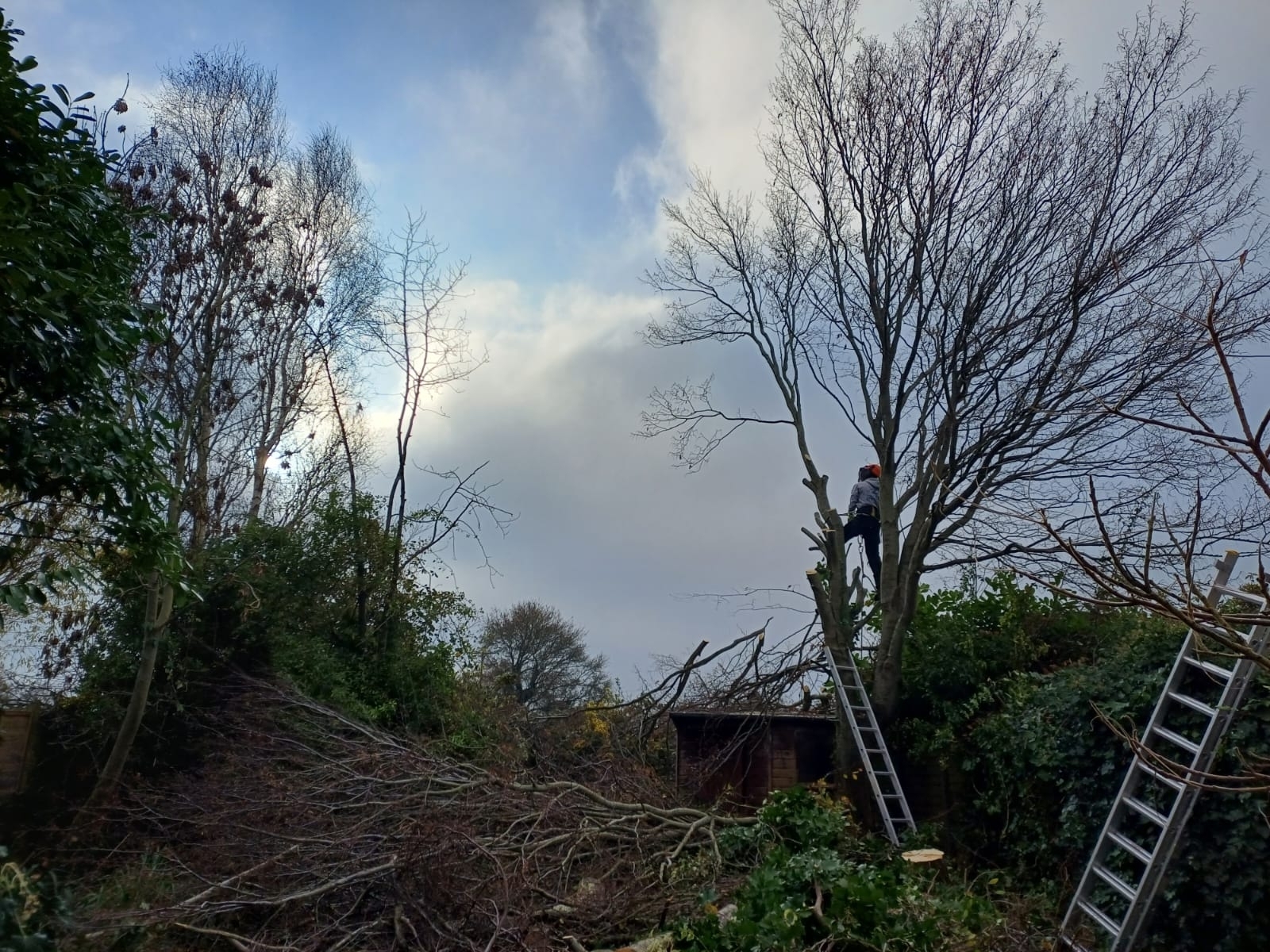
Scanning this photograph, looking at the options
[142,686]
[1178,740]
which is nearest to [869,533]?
[1178,740]

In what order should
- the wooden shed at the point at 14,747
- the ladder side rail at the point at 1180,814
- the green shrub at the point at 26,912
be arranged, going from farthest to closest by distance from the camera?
the wooden shed at the point at 14,747, the ladder side rail at the point at 1180,814, the green shrub at the point at 26,912

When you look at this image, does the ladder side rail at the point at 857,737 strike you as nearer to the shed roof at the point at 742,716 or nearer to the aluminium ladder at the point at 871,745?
the aluminium ladder at the point at 871,745

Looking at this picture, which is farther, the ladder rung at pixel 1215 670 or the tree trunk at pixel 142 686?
the tree trunk at pixel 142 686

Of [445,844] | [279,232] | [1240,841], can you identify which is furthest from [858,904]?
[279,232]

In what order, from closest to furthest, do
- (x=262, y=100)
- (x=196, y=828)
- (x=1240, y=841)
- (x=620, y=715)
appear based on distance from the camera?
(x=1240, y=841), (x=196, y=828), (x=620, y=715), (x=262, y=100)

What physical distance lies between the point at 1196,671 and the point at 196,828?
671 centimetres

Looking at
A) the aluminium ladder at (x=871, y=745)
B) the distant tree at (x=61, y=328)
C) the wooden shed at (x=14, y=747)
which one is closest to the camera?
the distant tree at (x=61, y=328)

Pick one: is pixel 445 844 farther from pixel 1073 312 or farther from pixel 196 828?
pixel 1073 312

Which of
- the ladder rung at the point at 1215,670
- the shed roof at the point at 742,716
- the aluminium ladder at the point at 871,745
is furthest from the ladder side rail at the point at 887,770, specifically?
the ladder rung at the point at 1215,670

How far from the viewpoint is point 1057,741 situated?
20.4 feet

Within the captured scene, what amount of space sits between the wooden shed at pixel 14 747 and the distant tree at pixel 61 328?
5.31 meters

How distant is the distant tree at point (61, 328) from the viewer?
13.2 feet

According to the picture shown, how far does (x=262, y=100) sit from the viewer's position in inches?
412

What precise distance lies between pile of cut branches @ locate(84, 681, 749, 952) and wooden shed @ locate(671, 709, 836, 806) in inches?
49.4
